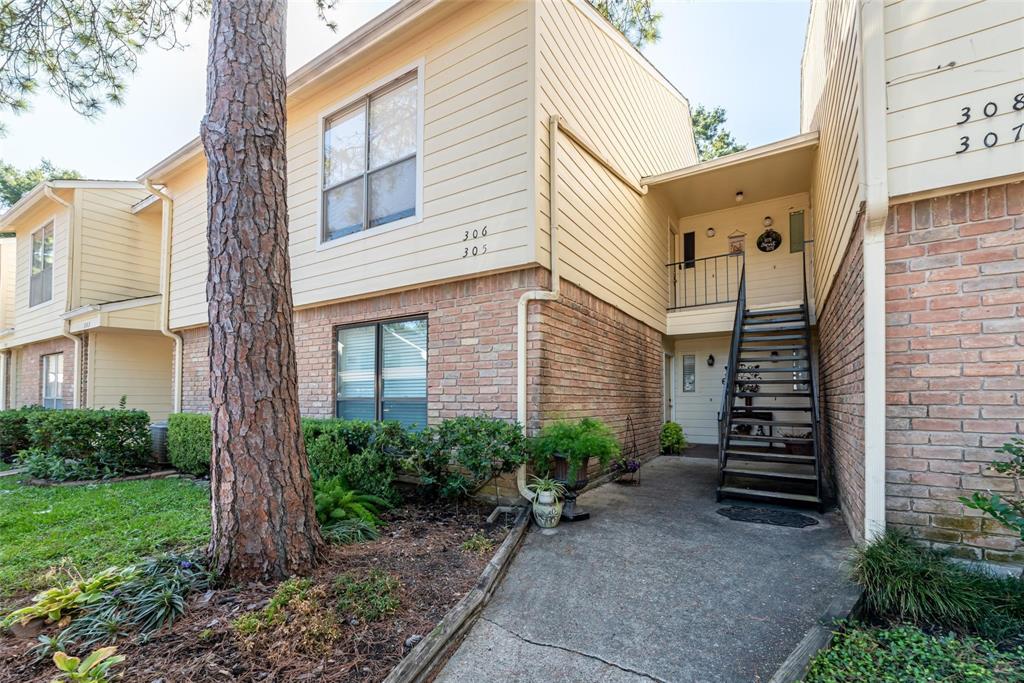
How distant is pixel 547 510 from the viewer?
4.39 meters

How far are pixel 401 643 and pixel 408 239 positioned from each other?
14.2 ft

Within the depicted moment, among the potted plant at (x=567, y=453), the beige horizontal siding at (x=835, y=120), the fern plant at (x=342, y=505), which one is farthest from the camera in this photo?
the potted plant at (x=567, y=453)

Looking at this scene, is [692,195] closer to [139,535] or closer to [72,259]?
[139,535]

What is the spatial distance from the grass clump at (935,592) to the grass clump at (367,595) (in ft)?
9.22

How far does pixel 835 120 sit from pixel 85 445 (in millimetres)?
11198

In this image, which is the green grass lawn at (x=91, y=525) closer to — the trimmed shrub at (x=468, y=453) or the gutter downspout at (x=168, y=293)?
the trimmed shrub at (x=468, y=453)

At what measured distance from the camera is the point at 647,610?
3008mm

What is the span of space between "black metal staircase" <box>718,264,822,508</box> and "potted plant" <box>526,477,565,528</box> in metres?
2.06

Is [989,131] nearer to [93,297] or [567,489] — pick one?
[567,489]

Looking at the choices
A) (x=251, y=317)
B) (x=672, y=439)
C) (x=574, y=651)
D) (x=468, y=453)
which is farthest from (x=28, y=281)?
(x=574, y=651)

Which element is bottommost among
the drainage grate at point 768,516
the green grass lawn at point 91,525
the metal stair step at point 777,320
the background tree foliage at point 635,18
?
the green grass lawn at point 91,525

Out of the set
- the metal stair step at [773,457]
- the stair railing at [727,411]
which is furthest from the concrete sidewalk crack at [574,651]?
the metal stair step at [773,457]

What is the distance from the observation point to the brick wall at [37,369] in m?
11.4

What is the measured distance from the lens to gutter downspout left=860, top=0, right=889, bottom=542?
10.4ft
